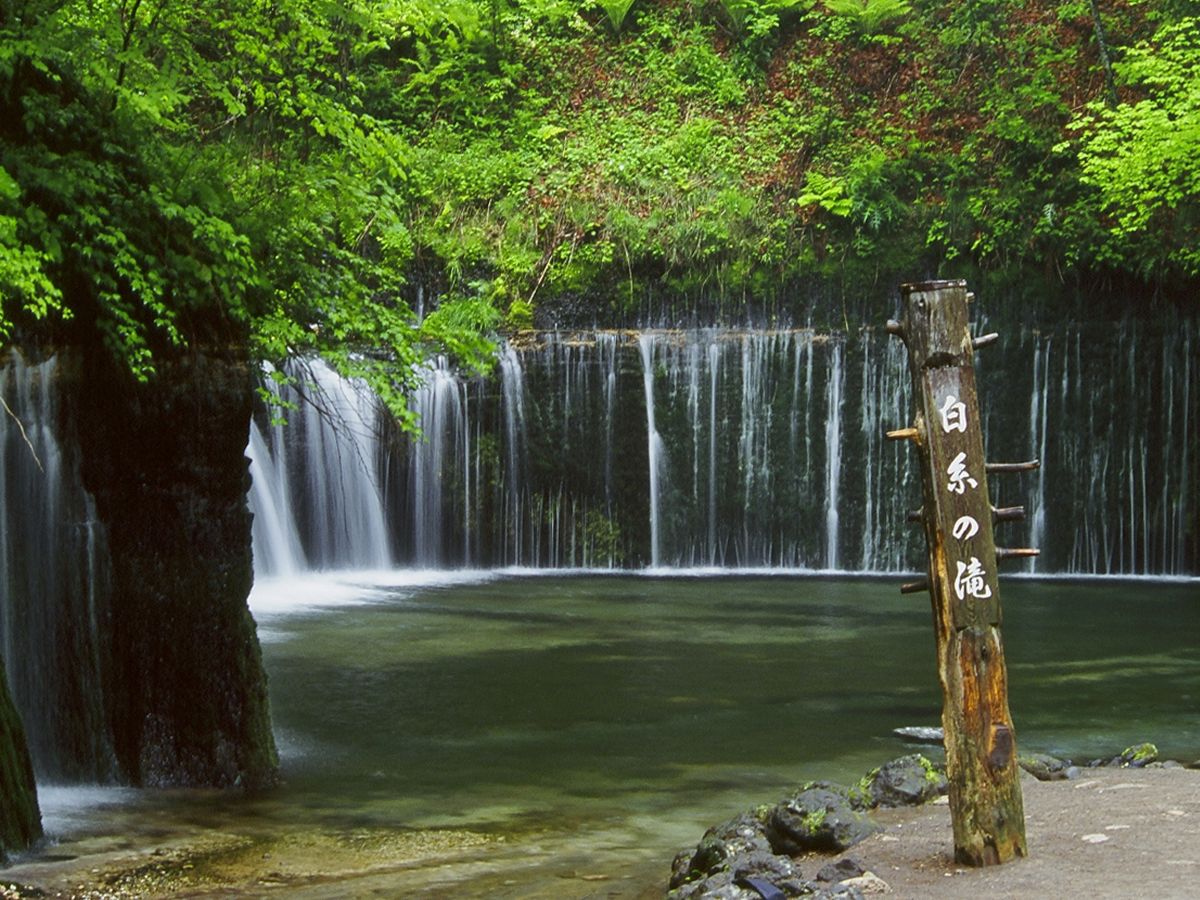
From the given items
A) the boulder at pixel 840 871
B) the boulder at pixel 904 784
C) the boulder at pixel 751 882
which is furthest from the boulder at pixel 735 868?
the boulder at pixel 904 784

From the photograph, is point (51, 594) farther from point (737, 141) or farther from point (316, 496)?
point (737, 141)

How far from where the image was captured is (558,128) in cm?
2541

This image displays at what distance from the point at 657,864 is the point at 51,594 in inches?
138

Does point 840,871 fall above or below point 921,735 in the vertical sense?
above

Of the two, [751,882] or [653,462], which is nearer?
[751,882]

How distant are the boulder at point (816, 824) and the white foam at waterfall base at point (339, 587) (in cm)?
1023

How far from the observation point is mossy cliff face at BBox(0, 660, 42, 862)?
7381 millimetres

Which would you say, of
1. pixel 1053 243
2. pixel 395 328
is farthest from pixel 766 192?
pixel 395 328

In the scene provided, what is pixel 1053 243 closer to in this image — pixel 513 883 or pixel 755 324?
pixel 755 324

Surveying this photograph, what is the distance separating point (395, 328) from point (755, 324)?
13.5 m

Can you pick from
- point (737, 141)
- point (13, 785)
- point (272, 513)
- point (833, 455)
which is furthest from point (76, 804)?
point (737, 141)

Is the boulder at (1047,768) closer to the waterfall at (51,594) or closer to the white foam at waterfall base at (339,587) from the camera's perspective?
the waterfall at (51,594)

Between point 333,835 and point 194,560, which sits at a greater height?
point 194,560

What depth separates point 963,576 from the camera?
6129mm
